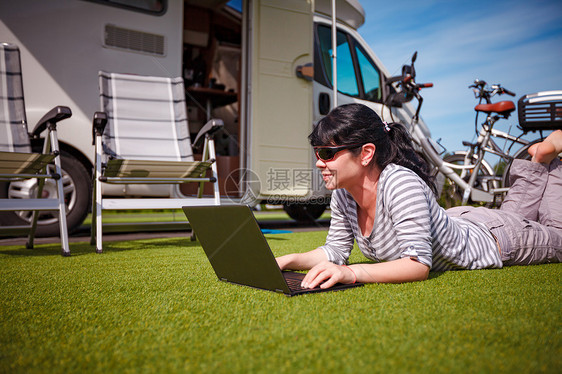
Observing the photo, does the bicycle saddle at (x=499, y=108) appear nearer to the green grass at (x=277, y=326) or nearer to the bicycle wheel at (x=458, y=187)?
the bicycle wheel at (x=458, y=187)

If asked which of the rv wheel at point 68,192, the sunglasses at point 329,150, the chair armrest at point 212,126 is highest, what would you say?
the chair armrest at point 212,126

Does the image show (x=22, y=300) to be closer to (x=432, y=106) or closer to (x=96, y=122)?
(x=96, y=122)

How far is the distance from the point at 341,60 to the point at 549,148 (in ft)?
11.0

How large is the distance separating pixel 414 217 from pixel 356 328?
582mm

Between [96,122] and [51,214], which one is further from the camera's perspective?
[51,214]

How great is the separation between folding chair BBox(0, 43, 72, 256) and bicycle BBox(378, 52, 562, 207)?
3599 mm

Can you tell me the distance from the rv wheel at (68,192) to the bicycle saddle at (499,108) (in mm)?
4042

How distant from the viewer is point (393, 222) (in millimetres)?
1562

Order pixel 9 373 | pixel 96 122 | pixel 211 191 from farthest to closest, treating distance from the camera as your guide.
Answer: pixel 211 191 < pixel 96 122 < pixel 9 373

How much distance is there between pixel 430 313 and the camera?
1.14 metres

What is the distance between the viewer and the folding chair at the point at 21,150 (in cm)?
257

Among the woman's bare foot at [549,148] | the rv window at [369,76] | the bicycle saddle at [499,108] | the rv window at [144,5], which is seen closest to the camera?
the woman's bare foot at [549,148]

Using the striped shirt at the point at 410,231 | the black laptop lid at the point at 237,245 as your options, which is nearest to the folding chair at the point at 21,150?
the black laptop lid at the point at 237,245

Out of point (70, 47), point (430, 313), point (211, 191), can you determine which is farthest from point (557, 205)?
point (70, 47)
